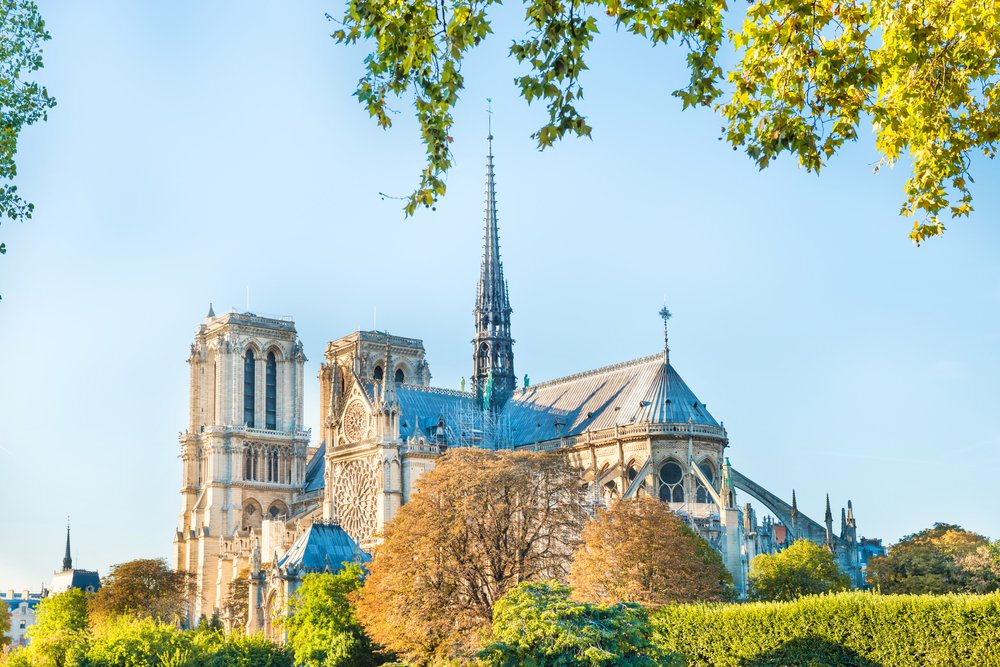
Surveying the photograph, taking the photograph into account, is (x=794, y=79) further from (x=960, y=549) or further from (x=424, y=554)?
(x=960, y=549)

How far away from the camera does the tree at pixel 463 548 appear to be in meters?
43.0

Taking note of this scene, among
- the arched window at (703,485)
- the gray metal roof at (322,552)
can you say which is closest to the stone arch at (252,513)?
the gray metal roof at (322,552)

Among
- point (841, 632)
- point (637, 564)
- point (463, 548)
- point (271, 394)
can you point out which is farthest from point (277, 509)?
point (841, 632)

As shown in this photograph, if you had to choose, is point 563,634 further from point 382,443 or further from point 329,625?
point 382,443

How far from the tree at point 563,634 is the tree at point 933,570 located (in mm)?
31758

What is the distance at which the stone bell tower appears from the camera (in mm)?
102312

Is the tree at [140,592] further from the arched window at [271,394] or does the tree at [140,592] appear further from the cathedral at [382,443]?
the arched window at [271,394]

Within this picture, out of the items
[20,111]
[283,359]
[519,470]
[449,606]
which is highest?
[283,359]

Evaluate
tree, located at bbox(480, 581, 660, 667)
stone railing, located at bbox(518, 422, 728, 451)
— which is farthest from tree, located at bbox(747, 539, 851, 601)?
tree, located at bbox(480, 581, 660, 667)

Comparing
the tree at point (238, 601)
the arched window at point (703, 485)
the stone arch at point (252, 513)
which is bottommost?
the tree at point (238, 601)

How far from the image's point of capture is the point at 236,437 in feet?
342

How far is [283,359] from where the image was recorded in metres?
109

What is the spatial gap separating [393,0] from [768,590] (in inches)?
2011

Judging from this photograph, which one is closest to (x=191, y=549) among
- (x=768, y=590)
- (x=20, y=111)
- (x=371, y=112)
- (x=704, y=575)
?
(x=768, y=590)
